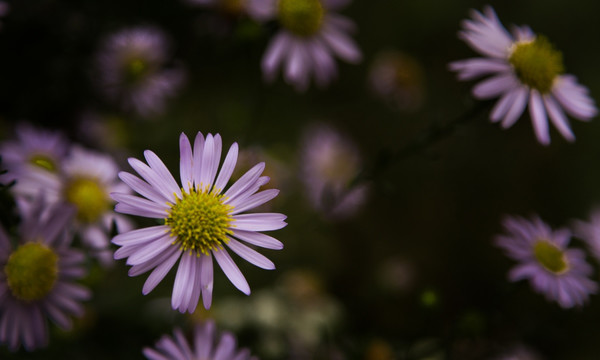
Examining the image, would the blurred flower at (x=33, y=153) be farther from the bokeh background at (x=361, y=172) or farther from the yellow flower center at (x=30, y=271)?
the bokeh background at (x=361, y=172)

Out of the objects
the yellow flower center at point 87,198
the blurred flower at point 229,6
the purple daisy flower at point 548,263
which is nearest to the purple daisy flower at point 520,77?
the purple daisy flower at point 548,263

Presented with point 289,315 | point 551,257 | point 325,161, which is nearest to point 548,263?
point 551,257

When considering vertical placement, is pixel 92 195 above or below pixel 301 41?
below

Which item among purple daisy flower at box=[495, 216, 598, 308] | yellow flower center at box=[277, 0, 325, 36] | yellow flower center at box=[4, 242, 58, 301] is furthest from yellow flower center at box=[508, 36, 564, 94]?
yellow flower center at box=[4, 242, 58, 301]

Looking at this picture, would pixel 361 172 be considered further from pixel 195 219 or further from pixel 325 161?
pixel 325 161

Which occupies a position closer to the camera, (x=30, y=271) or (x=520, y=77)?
(x=30, y=271)

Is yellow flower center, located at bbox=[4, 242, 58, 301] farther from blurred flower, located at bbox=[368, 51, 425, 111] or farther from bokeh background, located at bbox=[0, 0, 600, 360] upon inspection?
blurred flower, located at bbox=[368, 51, 425, 111]

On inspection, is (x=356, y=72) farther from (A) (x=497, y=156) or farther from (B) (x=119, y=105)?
(B) (x=119, y=105)
